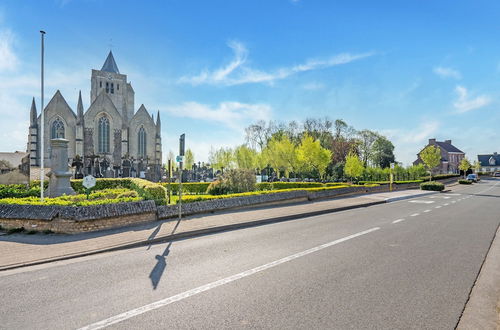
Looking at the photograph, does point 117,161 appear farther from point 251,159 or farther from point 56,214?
point 56,214

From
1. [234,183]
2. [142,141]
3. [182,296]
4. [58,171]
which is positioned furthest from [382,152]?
[182,296]

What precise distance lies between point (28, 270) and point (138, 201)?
4.76m

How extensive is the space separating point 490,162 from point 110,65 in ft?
438

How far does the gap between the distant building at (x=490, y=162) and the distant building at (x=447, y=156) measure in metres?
23.4

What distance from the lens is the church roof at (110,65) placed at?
248 ft

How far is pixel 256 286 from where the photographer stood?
4.95 metres

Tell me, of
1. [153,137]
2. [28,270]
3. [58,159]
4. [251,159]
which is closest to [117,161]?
[153,137]

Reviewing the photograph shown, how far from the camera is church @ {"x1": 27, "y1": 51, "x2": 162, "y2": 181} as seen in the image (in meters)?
55.7

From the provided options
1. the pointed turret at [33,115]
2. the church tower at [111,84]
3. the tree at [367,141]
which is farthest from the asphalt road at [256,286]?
the church tower at [111,84]

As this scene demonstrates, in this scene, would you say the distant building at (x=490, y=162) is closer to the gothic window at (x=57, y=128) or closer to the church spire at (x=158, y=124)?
the church spire at (x=158, y=124)

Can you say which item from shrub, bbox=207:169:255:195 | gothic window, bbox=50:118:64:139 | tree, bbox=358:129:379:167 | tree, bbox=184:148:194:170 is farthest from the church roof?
shrub, bbox=207:169:255:195

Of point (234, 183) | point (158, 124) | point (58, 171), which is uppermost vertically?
point (158, 124)

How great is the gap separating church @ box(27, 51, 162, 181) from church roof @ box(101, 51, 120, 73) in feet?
53.4

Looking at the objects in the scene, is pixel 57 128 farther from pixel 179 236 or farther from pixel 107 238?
pixel 179 236
